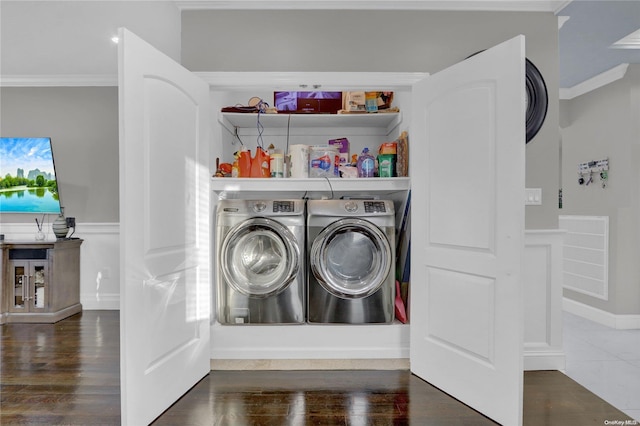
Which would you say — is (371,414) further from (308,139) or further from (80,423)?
(308,139)

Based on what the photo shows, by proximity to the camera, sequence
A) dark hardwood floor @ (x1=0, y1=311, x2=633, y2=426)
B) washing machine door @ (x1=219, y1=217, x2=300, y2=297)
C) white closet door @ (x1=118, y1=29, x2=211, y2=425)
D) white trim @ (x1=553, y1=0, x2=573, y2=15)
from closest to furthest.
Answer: white closet door @ (x1=118, y1=29, x2=211, y2=425)
dark hardwood floor @ (x1=0, y1=311, x2=633, y2=426)
white trim @ (x1=553, y1=0, x2=573, y2=15)
washing machine door @ (x1=219, y1=217, x2=300, y2=297)

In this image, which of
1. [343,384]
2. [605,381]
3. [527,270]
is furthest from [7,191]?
[605,381]

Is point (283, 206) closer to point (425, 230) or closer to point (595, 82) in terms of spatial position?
point (425, 230)

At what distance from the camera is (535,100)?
2.50 meters

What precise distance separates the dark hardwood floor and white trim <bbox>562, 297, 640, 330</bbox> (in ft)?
5.63

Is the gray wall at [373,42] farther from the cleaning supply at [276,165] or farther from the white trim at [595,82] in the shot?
the white trim at [595,82]

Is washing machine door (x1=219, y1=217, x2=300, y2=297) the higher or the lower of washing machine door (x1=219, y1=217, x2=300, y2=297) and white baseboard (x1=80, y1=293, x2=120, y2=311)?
the higher

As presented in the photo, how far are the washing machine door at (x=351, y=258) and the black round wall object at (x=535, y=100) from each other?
1.23 metres

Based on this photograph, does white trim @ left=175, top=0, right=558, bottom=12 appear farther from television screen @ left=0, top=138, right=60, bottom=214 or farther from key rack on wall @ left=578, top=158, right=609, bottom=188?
television screen @ left=0, top=138, right=60, bottom=214

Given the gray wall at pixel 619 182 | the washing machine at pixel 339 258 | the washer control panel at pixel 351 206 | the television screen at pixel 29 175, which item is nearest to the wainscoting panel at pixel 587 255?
the gray wall at pixel 619 182

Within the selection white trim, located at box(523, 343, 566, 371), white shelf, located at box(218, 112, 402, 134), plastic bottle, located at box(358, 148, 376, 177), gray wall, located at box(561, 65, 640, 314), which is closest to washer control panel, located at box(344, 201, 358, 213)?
plastic bottle, located at box(358, 148, 376, 177)

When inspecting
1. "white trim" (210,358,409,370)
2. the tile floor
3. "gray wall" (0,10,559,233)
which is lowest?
the tile floor

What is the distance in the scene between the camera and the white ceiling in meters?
2.50

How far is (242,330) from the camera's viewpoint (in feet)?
8.23
